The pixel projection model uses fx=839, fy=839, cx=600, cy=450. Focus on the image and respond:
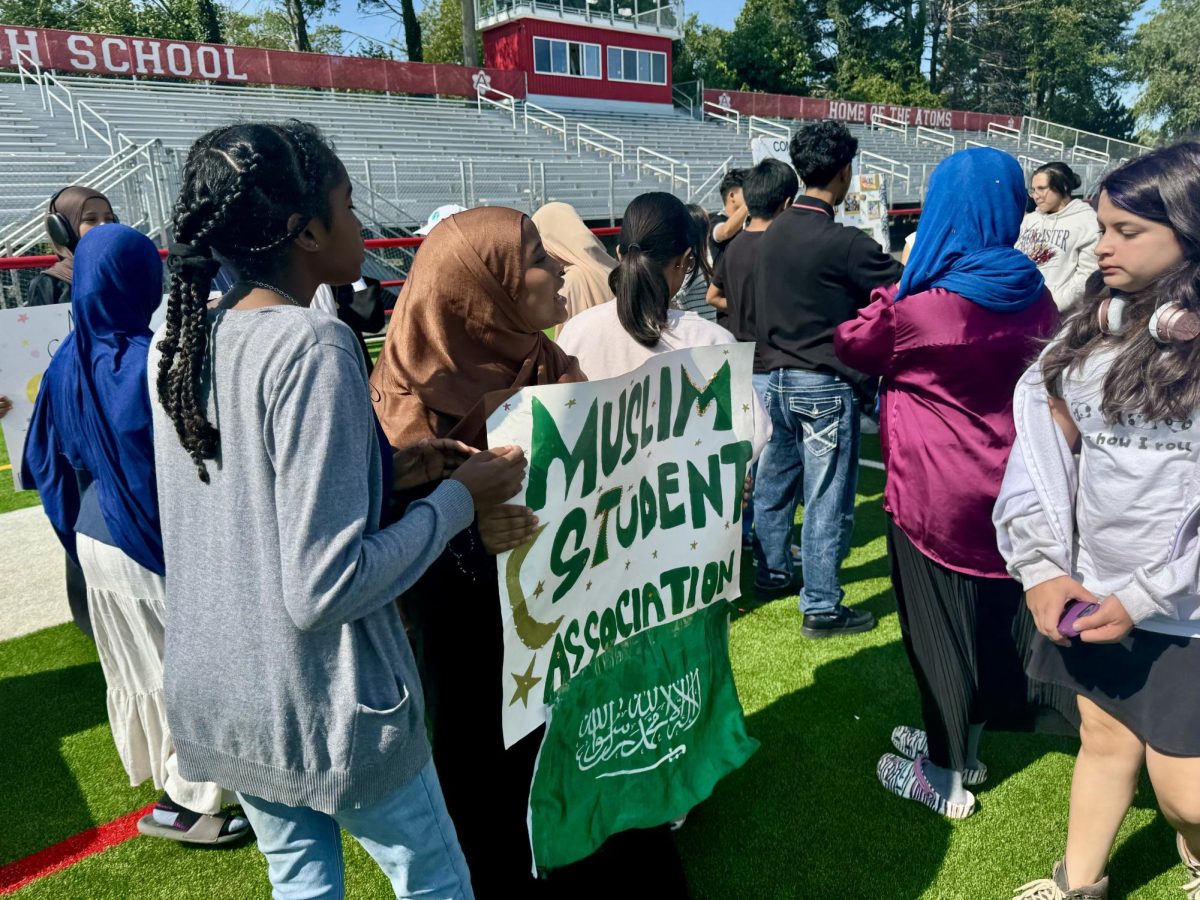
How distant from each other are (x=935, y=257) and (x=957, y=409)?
430mm

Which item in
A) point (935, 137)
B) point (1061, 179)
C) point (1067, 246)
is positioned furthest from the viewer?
point (935, 137)

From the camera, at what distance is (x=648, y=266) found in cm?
257

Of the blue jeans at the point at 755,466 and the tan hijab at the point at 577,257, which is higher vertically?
the tan hijab at the point at 577,257

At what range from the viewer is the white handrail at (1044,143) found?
36531 millimetres

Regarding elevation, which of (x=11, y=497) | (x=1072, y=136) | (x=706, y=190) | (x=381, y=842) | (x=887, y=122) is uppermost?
(x=887, y=122)

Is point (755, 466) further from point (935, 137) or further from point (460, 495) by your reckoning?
point (935, 137)

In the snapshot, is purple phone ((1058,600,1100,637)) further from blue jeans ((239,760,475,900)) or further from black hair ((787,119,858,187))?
black hair ((787,119,858,187))

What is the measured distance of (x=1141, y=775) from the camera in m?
2.67

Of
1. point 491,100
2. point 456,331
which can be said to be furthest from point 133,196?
point 491,100

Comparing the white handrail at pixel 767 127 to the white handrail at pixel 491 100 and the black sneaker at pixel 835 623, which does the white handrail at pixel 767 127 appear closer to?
the white handrail at pixel 491 100

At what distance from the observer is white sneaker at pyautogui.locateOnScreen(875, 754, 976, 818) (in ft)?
8.14

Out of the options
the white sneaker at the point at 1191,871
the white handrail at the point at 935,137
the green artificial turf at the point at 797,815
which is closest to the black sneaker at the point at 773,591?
the green artificial turf at the point at 797,815

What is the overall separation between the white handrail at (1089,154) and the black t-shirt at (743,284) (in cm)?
3565

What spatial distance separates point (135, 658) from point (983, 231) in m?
2.65
